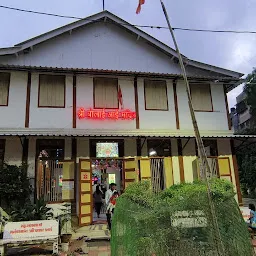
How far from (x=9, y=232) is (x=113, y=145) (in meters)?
5.50

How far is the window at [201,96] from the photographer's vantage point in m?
13.0

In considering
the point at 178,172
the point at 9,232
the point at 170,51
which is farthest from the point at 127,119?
the point at 9,232

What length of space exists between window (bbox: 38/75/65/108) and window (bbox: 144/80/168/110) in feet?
11.7

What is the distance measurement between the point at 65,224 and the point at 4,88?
19.4 feet

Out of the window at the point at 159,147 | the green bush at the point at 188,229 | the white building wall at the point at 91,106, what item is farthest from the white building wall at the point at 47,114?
the green bush at the point at 188,229

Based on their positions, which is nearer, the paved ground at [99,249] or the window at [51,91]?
the paved ground at [99,249]

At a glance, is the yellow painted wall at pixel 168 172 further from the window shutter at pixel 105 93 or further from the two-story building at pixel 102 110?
the window shutter at pixel 105 93

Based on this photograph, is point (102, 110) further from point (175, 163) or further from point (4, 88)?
point (4, 88)

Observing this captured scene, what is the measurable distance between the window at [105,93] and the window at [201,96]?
3562mm

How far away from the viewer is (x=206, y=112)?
12922 millimetres

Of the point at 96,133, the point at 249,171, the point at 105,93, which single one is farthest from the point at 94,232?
the point at 249,171

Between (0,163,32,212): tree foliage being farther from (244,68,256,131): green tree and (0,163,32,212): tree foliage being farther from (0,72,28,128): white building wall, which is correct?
(244,68,256,131): green tree

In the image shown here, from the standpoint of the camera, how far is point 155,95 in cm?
1259

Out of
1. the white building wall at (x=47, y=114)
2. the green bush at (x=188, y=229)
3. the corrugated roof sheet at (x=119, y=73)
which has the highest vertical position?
the corrugated roof sheet at (x=119, y=73)
